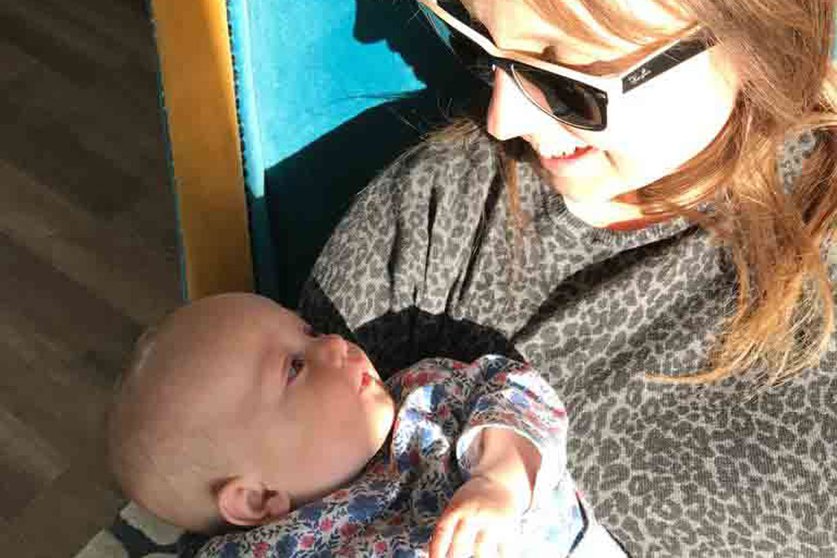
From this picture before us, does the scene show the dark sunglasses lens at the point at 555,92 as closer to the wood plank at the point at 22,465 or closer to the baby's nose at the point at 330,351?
the baby's nose at the point at 330,351

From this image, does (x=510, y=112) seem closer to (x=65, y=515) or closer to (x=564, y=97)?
(x=564, y=97)

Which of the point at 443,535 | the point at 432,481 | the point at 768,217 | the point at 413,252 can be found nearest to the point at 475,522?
the point at 443,535

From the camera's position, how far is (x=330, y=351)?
1210mm

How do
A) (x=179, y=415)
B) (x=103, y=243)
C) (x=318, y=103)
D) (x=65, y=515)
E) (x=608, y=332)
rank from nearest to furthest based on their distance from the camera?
(x=179, y=415)
(x=608, y=332)
(x=318, y=103)
(x=65, y=515)
(x=103, y=243)

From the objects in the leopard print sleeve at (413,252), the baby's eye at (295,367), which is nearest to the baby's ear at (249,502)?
the baby's eye at (295,367)

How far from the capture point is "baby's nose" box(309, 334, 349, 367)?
1.21 metres

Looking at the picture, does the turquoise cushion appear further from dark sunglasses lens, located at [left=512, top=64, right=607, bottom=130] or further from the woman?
dark sunglasses lens, located at [left=512, top=64, right=607, bottom=130]

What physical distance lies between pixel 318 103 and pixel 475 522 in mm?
613

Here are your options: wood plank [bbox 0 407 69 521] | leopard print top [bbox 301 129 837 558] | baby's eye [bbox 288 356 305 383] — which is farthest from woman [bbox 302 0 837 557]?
wood plank [bbox 0 407 69 521]

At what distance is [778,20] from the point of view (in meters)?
1.02

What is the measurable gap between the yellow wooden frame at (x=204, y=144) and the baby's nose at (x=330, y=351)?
0.24 metres

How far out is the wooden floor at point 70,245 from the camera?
220 cm

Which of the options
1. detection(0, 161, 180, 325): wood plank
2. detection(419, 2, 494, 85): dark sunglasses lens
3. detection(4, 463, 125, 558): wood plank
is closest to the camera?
detection(419, 2, 494, 85): dark sunglasses lens

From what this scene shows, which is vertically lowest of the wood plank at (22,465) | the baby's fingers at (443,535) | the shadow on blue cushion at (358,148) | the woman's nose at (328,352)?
the wood plank at (22,465)
